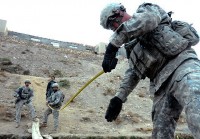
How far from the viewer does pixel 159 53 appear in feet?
12.0

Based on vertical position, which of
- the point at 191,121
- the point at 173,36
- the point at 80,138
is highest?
the point at 173,36

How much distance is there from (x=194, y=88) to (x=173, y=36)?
2.31 ft

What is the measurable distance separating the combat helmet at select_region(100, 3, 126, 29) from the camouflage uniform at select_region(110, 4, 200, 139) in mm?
246

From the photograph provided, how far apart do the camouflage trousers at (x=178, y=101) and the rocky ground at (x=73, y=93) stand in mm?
5844

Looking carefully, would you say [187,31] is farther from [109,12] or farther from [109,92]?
[109,92]

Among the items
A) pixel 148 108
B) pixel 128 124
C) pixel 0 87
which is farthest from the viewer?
pixel 148 108

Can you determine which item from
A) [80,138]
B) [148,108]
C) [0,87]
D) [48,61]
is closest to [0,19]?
[48,61]

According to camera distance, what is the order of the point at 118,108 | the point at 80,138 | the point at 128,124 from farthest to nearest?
the point at 128,124
the point at 80,138
the point at 118,108

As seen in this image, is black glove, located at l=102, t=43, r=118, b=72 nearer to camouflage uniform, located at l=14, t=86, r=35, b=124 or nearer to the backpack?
the backpack

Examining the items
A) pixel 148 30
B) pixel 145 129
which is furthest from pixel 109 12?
pixel 145 129

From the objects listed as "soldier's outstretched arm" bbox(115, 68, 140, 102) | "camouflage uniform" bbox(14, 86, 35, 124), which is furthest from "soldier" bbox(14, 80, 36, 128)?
"soldier's outstretched arm" bbox(115, 68, 140, 102)

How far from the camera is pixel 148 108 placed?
20.1m

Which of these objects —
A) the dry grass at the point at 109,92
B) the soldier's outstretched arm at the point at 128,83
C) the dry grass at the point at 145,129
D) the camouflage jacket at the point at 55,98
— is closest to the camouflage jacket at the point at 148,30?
the soldier's outstretched arm at the point at 128,83

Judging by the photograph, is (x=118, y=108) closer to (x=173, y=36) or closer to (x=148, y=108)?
(x=173, y=36)
